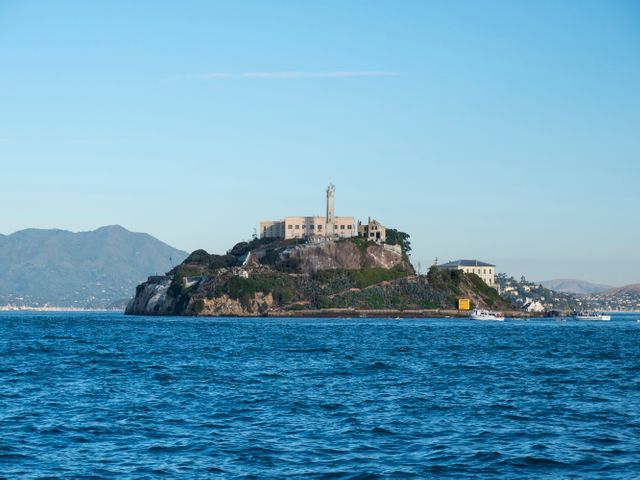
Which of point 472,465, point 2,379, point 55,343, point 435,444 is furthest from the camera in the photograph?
→ point 55,343

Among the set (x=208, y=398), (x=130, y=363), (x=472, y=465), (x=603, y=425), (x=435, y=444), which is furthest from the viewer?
(x=130, y=363)

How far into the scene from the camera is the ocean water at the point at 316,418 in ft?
118

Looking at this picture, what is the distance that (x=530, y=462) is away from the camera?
1449 inches

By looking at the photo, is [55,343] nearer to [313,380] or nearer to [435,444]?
[313,380]

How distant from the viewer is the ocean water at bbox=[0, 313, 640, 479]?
118 feet

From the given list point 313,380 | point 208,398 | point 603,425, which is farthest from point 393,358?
point 603,425

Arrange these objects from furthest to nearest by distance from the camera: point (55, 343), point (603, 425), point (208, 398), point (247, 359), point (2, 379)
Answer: point (55, 343) < point (247, 359) < point (2, 379) < point (208, 398) < point (603, 425)

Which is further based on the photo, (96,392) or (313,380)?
(313,380)

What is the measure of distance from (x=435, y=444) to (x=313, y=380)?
25364mm

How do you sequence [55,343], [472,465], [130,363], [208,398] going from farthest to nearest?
[55,343], [130,363], [208,398], [472,465]

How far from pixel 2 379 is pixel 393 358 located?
37.2 meters

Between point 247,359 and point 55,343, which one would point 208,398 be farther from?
point 55,343

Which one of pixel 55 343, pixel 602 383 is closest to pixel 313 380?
pixel 602 383

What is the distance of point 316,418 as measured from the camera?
154 feet
